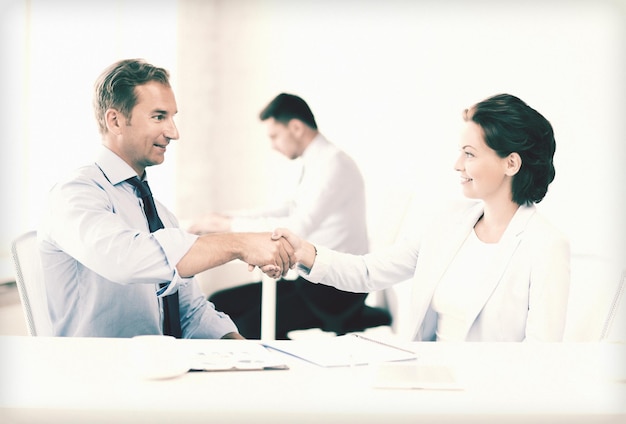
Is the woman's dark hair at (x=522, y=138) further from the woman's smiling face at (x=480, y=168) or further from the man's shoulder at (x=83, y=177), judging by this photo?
the man's shoulder at (x=83, y=177)

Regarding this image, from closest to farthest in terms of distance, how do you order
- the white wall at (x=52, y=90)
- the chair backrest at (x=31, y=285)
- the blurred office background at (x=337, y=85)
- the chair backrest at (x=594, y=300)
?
the chair backrest at (x=31, y=285) < the chair backrest at (x=594, y=300) < the white wall at (x=52, y=90) < the blurred office background at (x=337, y=85)

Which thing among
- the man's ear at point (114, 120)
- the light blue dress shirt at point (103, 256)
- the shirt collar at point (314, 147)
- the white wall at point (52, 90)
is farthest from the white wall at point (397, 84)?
the light blue dress shirt at point (103, 256)

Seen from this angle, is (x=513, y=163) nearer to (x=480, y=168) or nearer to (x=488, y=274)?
(x=480, y=168)

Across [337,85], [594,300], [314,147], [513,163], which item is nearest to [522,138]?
[513,163]

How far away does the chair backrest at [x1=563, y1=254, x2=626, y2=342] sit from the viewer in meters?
1.44

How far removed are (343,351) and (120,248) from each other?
541 millimetres

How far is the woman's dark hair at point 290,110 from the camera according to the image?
2.99m

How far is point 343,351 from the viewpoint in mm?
1120

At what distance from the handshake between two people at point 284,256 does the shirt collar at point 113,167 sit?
403 mm

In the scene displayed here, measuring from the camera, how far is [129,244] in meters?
1.39

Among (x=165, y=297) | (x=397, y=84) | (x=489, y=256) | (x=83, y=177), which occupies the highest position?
(x=397, y=84)

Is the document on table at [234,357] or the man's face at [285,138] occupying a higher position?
the man's face at [285,138]

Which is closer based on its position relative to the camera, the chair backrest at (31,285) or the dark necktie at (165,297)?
the chair backrest at (31,285)

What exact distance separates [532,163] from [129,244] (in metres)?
0.98
